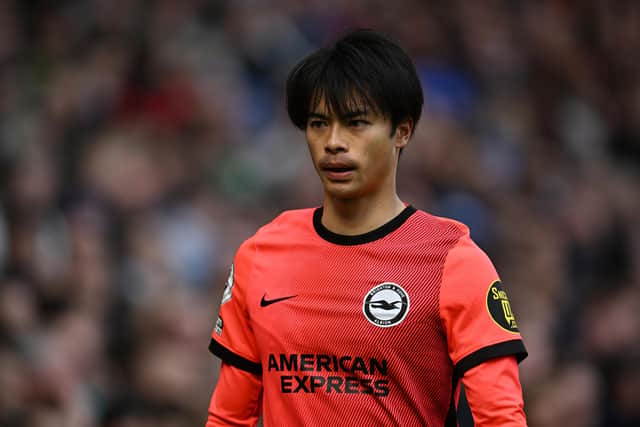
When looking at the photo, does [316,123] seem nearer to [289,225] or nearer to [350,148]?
[350,148]

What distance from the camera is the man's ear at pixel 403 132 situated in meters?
2.43

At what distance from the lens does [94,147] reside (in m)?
5.42

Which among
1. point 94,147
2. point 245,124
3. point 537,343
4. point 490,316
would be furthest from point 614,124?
point 490,316

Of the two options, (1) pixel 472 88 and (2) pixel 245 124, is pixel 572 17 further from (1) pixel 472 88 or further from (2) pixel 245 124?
(2) pixel 245 124

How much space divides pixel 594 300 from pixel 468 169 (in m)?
1.07

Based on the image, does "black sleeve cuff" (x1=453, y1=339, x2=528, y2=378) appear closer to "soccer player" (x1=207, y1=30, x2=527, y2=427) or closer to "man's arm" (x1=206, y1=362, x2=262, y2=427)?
"soccer player" (x1=207, y1=30, x2=527, y2=427)

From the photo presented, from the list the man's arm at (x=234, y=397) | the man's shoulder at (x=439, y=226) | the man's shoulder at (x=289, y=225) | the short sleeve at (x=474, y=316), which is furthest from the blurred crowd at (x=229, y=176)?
the short sleeve at (x=474, y=316)

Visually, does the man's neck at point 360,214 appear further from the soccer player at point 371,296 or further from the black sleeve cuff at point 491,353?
the black sleeve cuff at point 491,353

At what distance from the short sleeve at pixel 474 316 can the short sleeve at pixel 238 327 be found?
0.52 meters

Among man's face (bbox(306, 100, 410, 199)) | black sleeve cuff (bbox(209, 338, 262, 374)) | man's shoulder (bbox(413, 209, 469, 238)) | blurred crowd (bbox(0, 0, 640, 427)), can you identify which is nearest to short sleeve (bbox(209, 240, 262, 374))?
black sleeve cuff (bbox(209, 338, 262, 374))

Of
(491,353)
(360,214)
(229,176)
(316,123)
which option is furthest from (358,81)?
(229,176)

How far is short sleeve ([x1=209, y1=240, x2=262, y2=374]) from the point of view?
2.53 metres

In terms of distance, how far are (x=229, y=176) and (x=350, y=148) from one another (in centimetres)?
341

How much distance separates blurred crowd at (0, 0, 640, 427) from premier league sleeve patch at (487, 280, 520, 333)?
2969 millimetres
